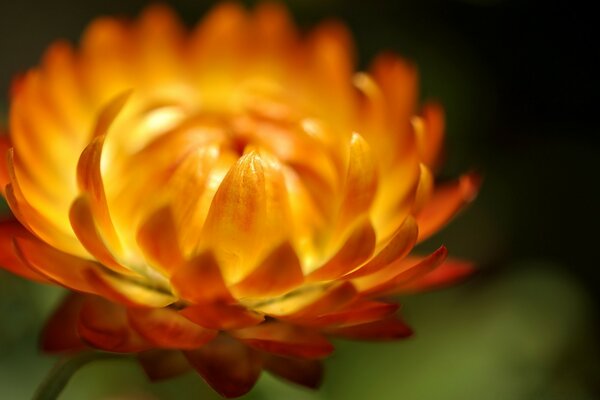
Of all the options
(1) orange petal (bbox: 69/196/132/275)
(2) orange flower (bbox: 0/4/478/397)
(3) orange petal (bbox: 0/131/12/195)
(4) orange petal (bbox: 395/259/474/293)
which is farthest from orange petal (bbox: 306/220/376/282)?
(3) orange petal (bbox: 0/131/12/195)

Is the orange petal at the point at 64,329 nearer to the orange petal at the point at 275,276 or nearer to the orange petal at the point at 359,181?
the orange petal at the point at 275,276

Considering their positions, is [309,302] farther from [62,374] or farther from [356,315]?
[62,374]

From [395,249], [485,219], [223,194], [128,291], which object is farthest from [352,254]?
[485,219]

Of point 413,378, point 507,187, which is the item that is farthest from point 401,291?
point 507,187

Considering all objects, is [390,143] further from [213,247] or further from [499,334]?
[499,334]

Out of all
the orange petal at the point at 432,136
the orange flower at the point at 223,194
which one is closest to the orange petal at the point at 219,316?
the orange flower at the point at 223,194

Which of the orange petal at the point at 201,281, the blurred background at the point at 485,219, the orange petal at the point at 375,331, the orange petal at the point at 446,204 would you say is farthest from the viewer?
the blurred background at the point at 485,219

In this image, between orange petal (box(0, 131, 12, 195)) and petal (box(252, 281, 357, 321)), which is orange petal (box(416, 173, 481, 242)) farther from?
orange petal (box(0, 131, 12, 195))
